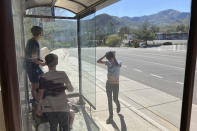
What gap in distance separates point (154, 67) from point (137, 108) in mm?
4879

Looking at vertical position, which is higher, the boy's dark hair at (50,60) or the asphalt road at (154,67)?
the boy's dark hair at (50,60)

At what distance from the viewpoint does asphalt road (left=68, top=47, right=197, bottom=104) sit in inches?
152

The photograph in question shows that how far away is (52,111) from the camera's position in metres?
2.14

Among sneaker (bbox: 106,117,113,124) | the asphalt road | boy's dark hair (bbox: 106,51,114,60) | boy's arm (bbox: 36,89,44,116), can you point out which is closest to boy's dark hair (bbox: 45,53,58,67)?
boy's arm (bbox: 36,89,44,116)

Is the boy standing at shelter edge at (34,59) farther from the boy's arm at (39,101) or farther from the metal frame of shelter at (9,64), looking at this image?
the metal frame of shelter at (9,64)

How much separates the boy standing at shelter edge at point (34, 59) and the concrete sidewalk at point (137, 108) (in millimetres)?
367

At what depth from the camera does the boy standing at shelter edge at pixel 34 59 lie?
1.99 m

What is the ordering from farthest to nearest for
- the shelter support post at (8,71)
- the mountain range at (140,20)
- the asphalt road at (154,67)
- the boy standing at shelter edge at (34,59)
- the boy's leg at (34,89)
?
the asphalt road at (154,67)
the mountain range at (140,20)
the boy's leg at (34,89)
the boy standing at shelter edge at (34,59)
the shelter support post at (8,71)

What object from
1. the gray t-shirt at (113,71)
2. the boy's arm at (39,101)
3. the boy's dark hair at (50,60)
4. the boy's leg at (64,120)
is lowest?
the boy's leg at (64,120)

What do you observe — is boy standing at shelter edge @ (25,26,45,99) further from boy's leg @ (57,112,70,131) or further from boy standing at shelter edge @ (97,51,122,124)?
boy standing at shelter edge @ (97,51,122,124)

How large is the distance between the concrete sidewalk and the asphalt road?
396 millimetres

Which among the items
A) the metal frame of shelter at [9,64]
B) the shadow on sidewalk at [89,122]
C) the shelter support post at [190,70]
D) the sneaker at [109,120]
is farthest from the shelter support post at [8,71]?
the sneaker at [109,120]

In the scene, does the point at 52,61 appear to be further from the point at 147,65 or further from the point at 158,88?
the point at 147,65

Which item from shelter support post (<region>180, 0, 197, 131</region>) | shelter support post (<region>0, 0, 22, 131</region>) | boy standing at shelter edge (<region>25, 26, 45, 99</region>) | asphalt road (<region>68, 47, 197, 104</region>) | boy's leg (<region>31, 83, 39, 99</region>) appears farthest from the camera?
asphalt road (<region>68, 47, 197, 104</region>)
